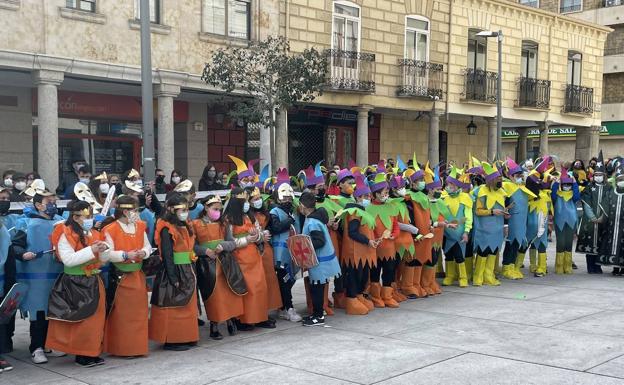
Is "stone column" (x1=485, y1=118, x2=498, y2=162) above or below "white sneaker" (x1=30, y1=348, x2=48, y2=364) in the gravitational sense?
above

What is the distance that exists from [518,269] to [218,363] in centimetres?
634

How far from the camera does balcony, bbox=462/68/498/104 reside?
2336 centimetres

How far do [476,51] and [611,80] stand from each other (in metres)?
15.9

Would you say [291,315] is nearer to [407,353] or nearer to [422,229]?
[407,353]

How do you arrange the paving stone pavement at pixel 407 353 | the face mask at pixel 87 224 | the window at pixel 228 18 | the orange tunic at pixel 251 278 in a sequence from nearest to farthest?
the paving stone pavement at pixel 407 353 → the face mask at pixel 87 224 → the orange tunic at pixel 251 278 → the window at pixel 228 18

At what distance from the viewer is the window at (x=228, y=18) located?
17.1 metres

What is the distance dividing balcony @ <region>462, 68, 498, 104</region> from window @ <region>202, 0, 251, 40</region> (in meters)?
8.60

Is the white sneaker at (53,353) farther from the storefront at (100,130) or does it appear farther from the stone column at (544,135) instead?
the stone column at (544,135)

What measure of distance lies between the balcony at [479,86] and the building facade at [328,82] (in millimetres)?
49

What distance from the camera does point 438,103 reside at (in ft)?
73.6

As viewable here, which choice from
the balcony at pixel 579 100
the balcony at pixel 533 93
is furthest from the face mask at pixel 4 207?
the balcony at pixel 579 100

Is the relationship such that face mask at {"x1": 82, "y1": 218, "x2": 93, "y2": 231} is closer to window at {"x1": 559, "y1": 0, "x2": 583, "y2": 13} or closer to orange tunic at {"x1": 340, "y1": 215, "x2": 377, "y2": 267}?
orange tunic at {"x1": 340, "y1": 215, "x2": 377, "y2": 267}

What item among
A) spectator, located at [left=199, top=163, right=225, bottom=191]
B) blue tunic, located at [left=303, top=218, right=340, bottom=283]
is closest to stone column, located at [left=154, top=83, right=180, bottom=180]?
spectator, located at [left=199, top=163, right=225, bottom=191]

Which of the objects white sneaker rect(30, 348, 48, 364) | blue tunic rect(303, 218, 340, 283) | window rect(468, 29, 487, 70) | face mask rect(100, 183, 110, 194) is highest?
window rect(468, 29, 487, 70)
